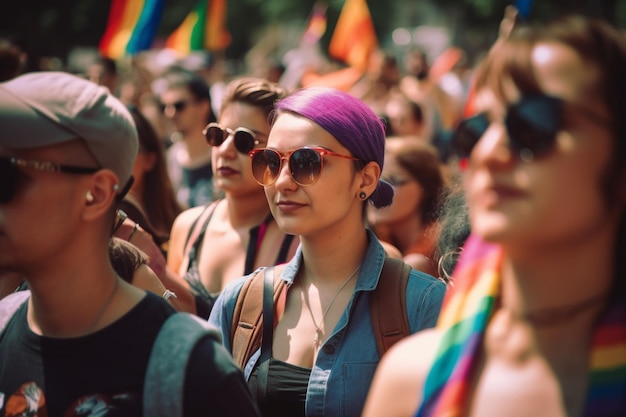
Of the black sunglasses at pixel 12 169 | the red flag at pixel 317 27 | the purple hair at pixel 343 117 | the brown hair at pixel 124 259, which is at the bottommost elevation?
the red flag at pixel 317 27

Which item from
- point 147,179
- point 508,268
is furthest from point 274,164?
point 147,179

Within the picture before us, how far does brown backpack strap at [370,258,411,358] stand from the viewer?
3.38 m

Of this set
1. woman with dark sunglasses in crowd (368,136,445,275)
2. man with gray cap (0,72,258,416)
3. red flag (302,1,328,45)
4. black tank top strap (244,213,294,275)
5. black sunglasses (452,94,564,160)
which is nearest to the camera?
black sunglasses (452,94,564,160)

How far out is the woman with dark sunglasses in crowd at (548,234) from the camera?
202cm

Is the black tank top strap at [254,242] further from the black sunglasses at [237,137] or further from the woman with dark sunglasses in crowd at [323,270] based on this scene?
the woman with dark sunglasses in crowd at [323,270]

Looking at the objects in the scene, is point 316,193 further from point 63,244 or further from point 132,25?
point 132,25

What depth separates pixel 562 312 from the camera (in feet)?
6.83

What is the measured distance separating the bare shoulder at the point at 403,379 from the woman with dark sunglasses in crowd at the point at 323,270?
1064 mm

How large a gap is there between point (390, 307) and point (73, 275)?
4.25 ft

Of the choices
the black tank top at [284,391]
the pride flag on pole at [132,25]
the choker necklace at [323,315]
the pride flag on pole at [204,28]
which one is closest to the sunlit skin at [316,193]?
the choker necklace at [323,315]

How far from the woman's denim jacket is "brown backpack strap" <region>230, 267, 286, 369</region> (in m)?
0.03

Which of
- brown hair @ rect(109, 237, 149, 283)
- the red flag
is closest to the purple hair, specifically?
brown hair @ rect(109, 237, 149, 283)

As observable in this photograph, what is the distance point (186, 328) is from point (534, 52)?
1.12m

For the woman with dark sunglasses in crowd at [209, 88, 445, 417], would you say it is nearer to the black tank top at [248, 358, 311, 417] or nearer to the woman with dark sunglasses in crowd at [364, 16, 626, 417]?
the black tank top at [248, 358, 311, 417]
